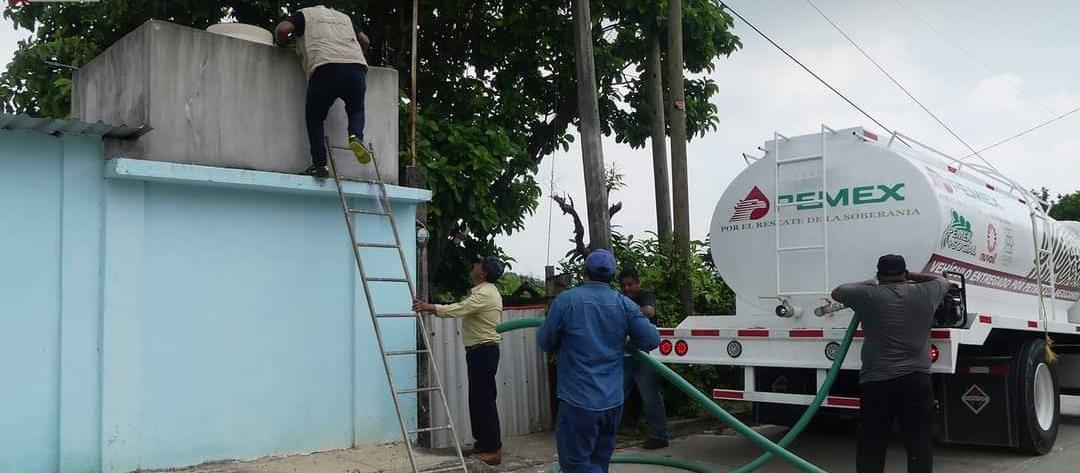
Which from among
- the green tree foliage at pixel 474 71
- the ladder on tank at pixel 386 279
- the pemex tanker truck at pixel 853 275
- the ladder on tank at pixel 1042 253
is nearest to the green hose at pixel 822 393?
the pemex tanker truck at pixel 853 275

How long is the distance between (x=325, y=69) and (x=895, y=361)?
182 inches

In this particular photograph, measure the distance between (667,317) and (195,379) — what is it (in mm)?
4681

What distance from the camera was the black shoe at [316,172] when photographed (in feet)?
23.5

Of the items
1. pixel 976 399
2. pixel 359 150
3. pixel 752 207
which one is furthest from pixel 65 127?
pixel 976 399

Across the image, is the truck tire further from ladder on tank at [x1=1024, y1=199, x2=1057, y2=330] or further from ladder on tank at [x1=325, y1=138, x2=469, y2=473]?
ladder on tank at [x1=325, y1=138, x2=469, y2=473]

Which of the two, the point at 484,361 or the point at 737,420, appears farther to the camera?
the point at 484,361

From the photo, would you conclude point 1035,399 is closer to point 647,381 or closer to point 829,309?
point 829,309

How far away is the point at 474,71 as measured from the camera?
12906 mm

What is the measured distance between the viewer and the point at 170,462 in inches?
253

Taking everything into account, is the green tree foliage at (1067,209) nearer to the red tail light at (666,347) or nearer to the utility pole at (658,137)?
the utility pole at (658,137)

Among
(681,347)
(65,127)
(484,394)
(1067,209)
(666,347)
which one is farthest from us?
(1067,209)

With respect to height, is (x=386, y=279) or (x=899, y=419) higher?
(x=386, y=279)

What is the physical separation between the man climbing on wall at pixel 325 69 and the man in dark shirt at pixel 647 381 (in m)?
2.58

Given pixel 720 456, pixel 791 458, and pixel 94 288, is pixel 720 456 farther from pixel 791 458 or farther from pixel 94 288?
pixel 94 288
